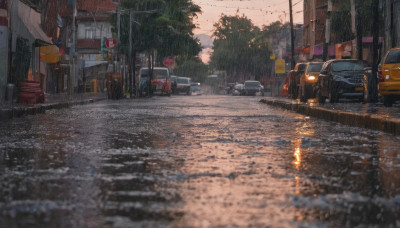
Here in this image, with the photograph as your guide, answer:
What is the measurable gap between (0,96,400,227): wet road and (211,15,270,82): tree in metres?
108

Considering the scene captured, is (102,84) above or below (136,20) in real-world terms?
below

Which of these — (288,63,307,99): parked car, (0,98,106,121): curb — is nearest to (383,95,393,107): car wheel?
(0,98,106,121): curb

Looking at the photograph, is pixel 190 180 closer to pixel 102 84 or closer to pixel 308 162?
pixel 308 162

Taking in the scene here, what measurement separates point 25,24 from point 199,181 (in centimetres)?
2979

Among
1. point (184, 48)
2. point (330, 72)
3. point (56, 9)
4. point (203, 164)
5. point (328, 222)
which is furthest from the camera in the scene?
point (184, 48)

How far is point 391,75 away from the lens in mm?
20109

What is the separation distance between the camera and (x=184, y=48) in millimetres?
66375

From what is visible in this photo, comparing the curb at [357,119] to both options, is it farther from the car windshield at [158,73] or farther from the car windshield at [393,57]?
the car windshield at [158,73]

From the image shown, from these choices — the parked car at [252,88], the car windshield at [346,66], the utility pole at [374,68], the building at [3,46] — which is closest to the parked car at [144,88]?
the parked car at [252,88]

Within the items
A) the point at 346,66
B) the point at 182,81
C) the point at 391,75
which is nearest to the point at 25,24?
the point at 346,66

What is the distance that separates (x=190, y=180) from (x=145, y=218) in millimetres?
1800

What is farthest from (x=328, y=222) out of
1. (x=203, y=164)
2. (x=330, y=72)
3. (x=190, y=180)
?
(x=330, y=72)

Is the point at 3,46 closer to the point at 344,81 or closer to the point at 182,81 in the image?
the point at 344,81

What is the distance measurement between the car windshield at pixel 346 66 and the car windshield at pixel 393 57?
4430 millimetres
